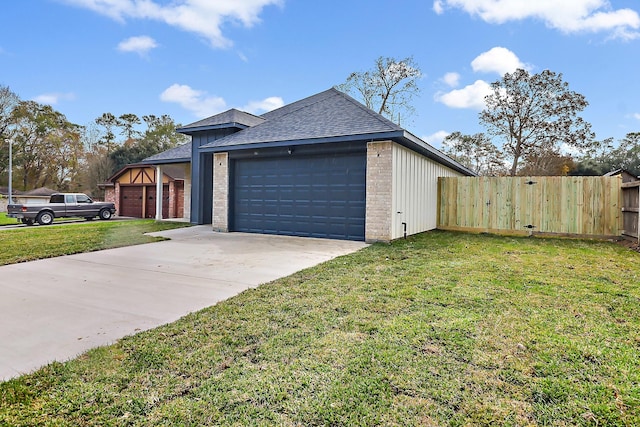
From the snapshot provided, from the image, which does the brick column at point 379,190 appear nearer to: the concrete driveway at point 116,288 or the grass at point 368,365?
the concrete driveway at point 116,288

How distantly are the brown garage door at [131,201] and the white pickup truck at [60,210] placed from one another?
5.00 feet

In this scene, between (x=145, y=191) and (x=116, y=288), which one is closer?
(x=116, y=288)

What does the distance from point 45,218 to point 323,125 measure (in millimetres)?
13782

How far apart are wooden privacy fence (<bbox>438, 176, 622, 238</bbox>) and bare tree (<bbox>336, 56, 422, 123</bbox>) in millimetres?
13300

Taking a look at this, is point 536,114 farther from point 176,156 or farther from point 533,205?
point 176,156

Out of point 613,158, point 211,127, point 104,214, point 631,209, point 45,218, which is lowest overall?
point 45,218

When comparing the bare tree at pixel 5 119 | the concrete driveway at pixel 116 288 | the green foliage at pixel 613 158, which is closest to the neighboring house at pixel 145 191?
the concrete driveway at pixel 116 288

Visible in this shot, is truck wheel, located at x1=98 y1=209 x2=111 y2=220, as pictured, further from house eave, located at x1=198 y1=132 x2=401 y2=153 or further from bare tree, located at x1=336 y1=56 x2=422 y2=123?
bare tree, located at x1=336 y1=56 x2=422 y2=123

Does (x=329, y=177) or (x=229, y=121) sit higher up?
(x=229, y=121)

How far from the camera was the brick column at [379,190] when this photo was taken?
26.9 feet

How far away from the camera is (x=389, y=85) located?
76.7 ft

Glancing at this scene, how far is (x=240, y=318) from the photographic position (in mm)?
3301

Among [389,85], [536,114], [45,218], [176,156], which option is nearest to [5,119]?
[45,218]

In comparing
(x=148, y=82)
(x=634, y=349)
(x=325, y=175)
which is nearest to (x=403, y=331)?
(x=634, y=349)
